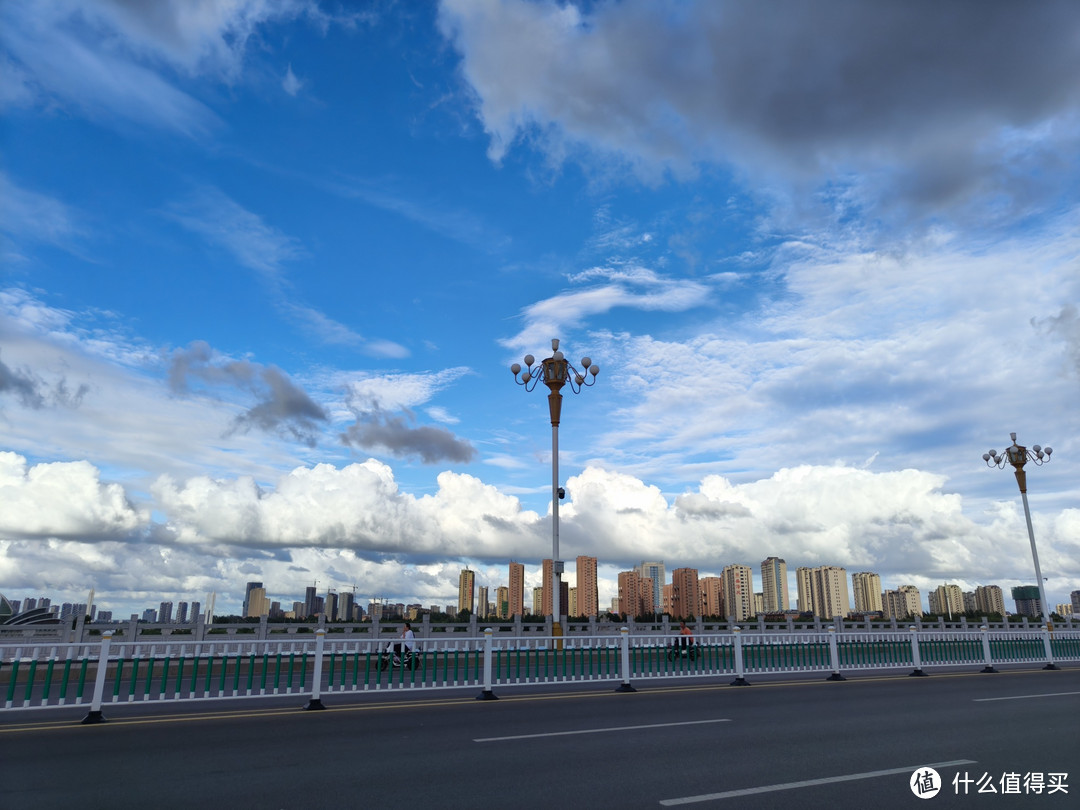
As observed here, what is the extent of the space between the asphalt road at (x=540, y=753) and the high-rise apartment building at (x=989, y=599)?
93071 mm

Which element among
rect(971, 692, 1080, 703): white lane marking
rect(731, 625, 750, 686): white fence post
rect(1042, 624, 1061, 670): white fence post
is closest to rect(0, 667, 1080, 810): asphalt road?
rect(971, 692, 1080, 703): white lane marking

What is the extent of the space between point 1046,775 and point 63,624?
28991 mm

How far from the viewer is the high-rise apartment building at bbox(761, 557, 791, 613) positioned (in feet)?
291

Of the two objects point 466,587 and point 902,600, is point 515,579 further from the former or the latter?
point 902,600

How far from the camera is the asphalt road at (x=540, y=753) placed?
640 cm

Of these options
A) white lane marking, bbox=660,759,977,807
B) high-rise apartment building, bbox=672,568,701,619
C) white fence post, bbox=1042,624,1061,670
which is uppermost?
high-rise apartment building, bbox=672,568,701,619

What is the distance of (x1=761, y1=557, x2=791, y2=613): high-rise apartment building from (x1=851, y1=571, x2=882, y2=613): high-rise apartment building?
8740 millimetres

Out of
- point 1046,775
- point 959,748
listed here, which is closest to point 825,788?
point 1046,775

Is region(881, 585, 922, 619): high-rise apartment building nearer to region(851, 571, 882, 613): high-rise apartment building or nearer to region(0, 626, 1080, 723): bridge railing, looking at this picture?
region(851, 571, 882, 613): high-rise apartment building

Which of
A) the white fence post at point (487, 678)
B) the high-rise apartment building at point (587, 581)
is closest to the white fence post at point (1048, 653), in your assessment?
the white fence post at point (487, 678)

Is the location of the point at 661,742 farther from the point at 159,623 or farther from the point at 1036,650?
the point at 1036,650

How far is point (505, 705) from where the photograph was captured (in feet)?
44.1

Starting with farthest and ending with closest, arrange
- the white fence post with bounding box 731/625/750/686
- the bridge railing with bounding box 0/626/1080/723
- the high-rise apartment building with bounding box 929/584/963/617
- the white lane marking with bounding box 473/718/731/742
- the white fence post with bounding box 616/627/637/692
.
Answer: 1. the high-rise apartment building with bounding box 929/584/963/617
2. the white fence post with bounding box 731/625/750/686
3. the white fence post with bounding box 616/627/637/692
4. the bridge railing with bounding box 0/626/1080/723
5. the white lane marking with bounding box 473/718/731/742

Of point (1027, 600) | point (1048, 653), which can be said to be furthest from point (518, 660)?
point (1027, 600)
